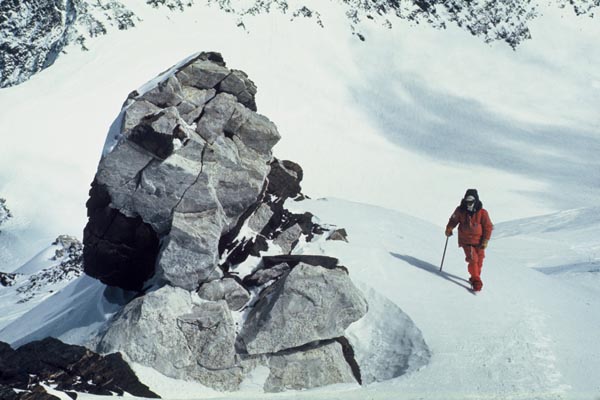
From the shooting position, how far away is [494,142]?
60.8 m

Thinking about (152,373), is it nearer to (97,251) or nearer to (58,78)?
(97,251)

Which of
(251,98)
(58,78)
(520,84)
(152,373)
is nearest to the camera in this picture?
(152,373)

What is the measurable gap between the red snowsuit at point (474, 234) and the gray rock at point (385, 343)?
169cm

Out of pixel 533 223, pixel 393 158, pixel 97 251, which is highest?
pixel 393 158

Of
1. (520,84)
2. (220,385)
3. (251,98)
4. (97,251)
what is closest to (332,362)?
(220,385)

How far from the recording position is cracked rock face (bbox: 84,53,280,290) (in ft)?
28.7

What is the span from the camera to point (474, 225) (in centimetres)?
1001

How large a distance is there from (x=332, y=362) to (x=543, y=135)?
61.1 m

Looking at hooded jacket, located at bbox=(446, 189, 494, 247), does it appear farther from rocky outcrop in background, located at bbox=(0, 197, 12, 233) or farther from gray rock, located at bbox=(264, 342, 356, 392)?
rocky outcrop in background, located at bbox=(0, 197, 12, 233)

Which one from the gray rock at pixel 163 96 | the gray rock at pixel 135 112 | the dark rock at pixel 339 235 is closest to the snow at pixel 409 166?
the dark rock at pixel 339 235

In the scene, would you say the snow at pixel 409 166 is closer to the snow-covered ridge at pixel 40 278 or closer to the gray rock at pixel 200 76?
the snow-covered ridge at pixel 40 278

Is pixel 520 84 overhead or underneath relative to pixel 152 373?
overhead

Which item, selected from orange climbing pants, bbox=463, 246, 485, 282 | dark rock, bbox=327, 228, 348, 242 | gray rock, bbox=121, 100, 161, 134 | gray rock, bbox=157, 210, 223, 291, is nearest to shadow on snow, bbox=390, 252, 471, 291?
orange climbing pants, bbox=463, 246, 485, 282

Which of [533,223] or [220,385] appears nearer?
[220,385]
